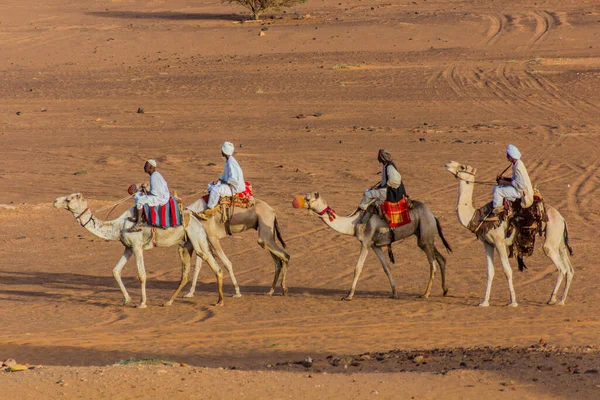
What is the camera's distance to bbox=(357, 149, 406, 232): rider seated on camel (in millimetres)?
13195

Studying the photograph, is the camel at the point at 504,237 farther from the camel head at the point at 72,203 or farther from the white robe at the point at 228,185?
the camel head at the point at 72,203

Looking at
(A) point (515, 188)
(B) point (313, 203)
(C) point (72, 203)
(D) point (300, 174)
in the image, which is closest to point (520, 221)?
(A) point (515, 188)

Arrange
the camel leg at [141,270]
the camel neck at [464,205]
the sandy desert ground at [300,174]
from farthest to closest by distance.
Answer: the camel leg at [141,270], the camel neck at [464,205], the sandy desert ground at [300,174]

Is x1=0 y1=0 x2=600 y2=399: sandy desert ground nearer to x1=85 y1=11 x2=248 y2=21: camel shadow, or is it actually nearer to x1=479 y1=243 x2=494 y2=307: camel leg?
x1=479 y1=243 x2=494 y2=307: camel leg

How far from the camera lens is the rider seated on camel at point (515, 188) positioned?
12.6 m

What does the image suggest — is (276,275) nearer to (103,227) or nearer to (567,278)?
(103,227)

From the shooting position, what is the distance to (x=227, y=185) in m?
14.0

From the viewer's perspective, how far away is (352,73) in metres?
36.7

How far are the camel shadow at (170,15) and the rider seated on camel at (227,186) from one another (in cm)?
4008

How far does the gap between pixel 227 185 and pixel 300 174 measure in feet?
30.2

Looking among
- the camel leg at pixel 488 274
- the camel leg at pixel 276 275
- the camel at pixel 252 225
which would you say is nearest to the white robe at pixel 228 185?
the camel at pixel 252 225

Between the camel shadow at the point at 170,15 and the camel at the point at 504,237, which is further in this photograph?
the camel shadow at the point at 170,15

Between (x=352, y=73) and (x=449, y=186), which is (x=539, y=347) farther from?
(x=352, y=73)

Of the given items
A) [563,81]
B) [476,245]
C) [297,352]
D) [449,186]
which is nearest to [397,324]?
[297,352]
